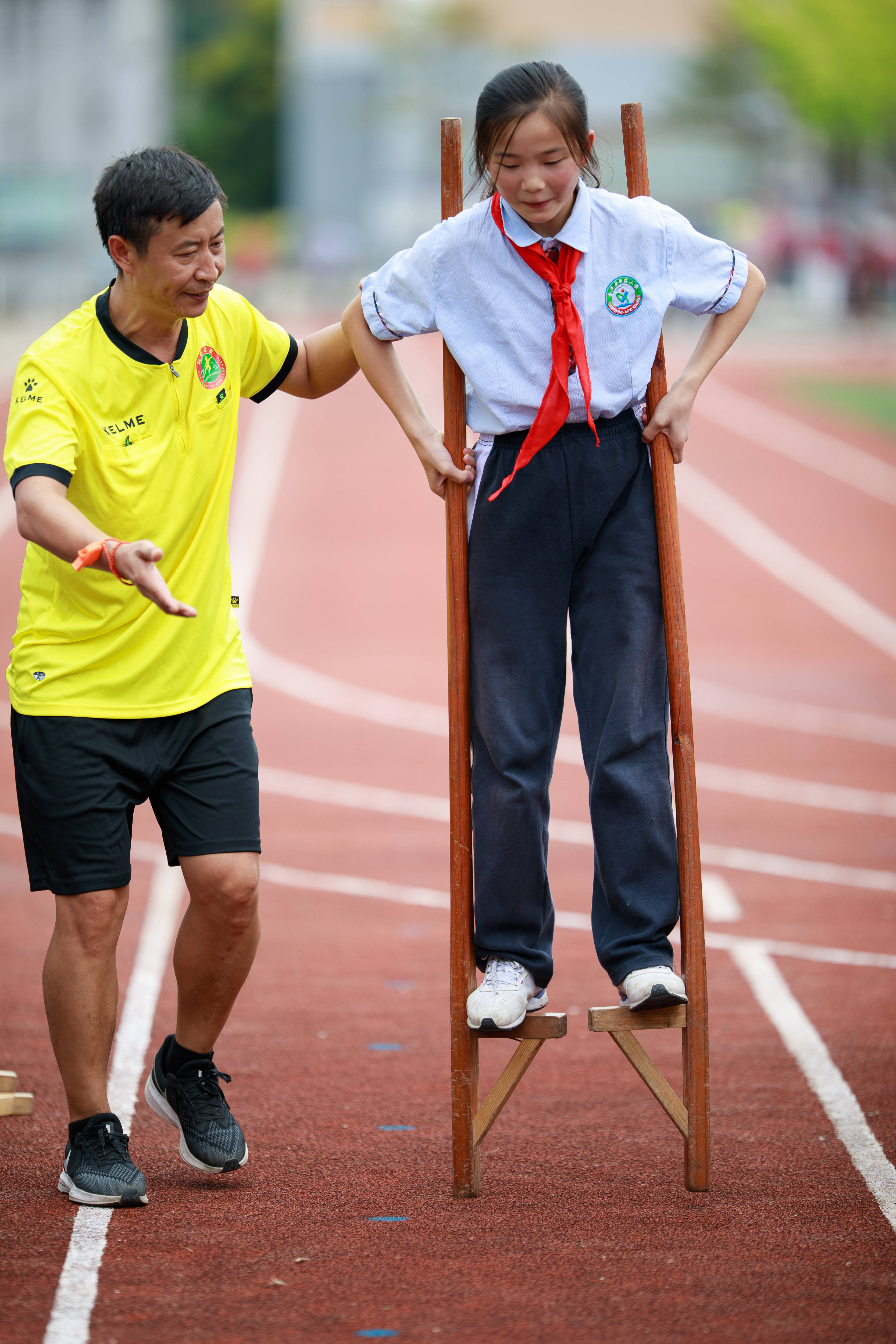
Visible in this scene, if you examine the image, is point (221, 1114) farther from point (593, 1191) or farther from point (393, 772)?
point (393, 772)

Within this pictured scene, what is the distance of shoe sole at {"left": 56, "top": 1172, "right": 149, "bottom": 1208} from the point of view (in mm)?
3820

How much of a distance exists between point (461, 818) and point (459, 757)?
144mm

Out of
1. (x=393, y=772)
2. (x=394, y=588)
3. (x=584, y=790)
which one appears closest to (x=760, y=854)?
(x=584, y=790)

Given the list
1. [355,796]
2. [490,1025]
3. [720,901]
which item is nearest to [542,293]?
[490,1025]

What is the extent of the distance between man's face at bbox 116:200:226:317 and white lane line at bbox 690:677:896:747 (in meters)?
7.92

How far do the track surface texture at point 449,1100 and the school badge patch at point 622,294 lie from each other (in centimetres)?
208

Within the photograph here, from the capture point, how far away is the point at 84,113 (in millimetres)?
47000

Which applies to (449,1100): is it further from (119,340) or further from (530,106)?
(530,106)

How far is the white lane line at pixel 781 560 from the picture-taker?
1560 cm

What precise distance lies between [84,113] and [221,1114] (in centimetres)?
4716

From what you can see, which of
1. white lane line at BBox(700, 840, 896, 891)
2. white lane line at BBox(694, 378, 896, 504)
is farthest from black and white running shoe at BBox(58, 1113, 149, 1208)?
white lane line at BBox(694, 378, 896, 504)

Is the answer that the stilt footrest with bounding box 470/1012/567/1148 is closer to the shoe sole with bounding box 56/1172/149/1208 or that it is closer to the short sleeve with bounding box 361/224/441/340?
the shoe sole with bounding box 56/1172/149/1208

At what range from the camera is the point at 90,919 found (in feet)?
12.6

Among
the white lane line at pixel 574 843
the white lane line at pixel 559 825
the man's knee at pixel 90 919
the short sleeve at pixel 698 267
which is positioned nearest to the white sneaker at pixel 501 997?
the man's knee at pixel 90 919
